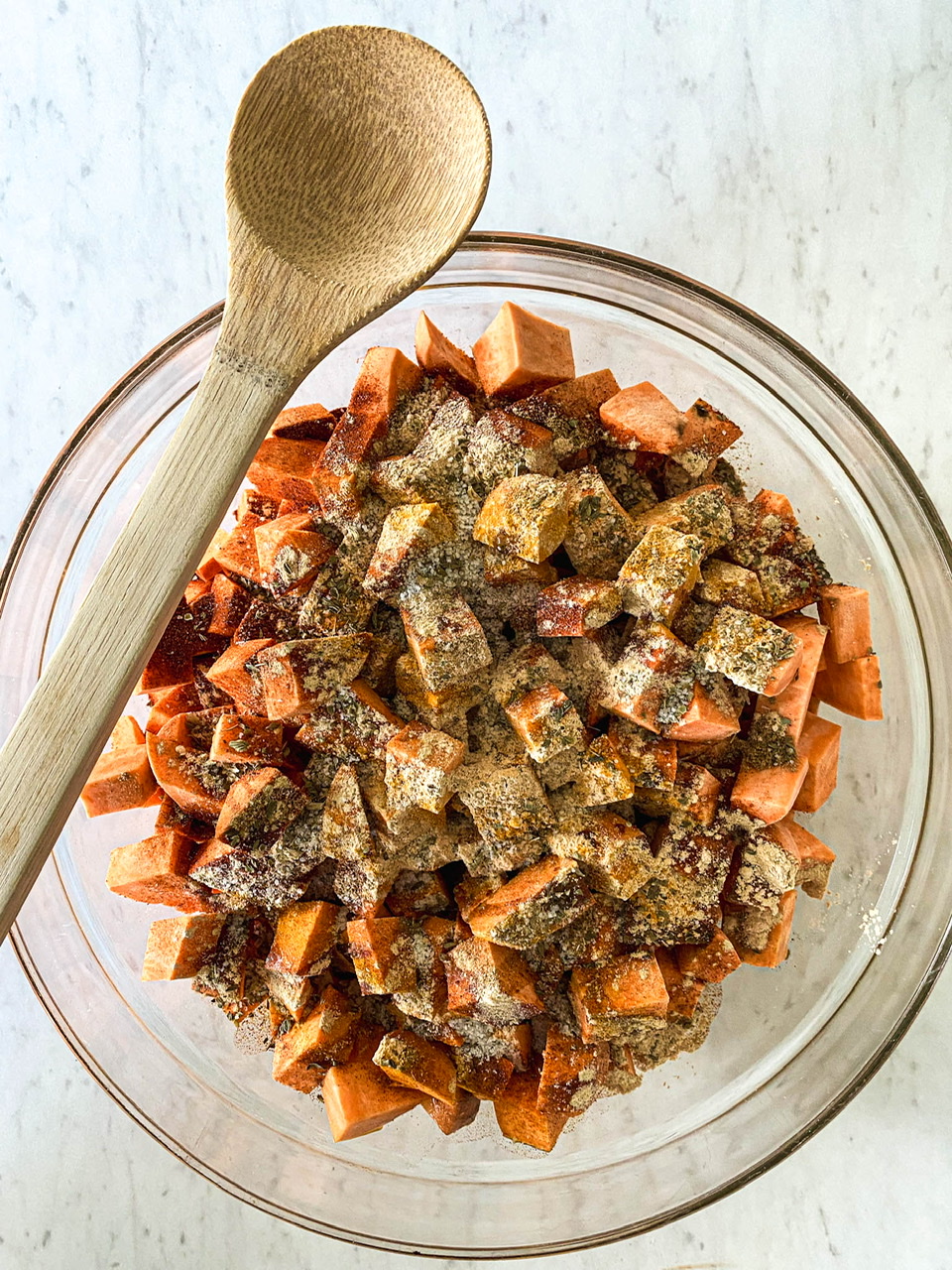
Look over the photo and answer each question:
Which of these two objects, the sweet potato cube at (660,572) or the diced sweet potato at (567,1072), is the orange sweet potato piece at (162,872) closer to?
the diced sweet potato at (567,1072)

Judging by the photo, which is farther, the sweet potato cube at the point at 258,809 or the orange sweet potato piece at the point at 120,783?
the orange sweet potato piece at the point at 120,783

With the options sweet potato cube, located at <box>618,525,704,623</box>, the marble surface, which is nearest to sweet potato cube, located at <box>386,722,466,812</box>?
sweet potato cube, located at <box>618,525,704,623</box>

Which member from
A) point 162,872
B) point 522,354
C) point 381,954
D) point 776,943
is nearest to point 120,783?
point 162,872

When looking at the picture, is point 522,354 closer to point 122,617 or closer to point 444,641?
point 444,641

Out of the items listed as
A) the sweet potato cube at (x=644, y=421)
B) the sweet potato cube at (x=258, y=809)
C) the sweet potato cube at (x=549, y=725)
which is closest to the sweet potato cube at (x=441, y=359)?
the sweet potato cube at (x=644, y=421)

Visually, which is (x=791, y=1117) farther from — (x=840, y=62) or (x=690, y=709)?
(x=840, y=62)

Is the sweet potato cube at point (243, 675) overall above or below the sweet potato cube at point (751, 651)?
below
